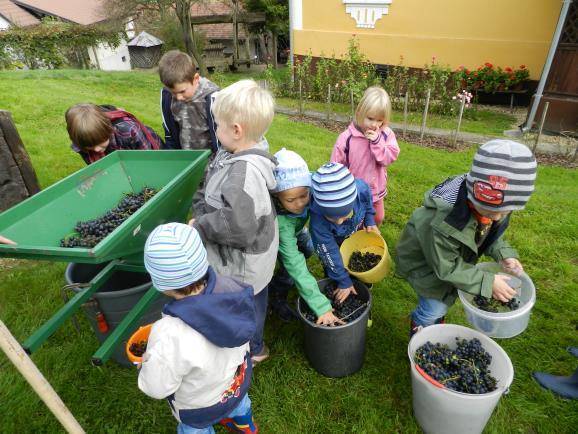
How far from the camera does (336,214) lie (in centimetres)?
210

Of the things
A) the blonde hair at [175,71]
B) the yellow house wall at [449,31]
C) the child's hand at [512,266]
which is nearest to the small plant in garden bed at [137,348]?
the blonde hair at [175,71]

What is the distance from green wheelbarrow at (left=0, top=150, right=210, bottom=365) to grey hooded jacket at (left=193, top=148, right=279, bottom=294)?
1.17 ft

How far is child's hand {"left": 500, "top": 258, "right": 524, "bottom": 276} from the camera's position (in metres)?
2.09

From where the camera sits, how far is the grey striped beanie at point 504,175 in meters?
1.57

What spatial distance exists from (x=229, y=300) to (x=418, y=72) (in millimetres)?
10169

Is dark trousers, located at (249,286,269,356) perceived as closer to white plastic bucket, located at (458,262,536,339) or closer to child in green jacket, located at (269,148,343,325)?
child in green jacket, located at (269,148,343,325)

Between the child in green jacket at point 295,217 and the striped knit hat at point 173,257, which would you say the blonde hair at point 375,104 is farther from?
the striped knit hat at point 173,257

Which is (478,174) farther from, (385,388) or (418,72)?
(418,72)

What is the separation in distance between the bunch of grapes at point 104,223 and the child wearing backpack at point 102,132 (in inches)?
15.8

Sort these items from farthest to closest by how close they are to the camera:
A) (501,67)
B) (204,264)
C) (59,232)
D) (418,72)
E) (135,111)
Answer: (418,72), (501,67), (135,111), (59,232), (204,264)

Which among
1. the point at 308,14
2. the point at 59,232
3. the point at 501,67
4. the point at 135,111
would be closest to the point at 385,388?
the point at 59,232

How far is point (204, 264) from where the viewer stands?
1479mm

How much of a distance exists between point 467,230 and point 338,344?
999 mm

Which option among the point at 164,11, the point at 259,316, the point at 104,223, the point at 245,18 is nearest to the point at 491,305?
the point at 259,316
